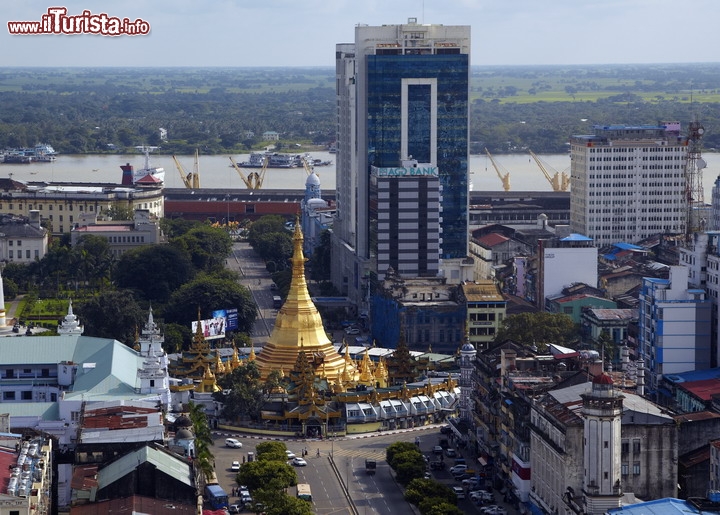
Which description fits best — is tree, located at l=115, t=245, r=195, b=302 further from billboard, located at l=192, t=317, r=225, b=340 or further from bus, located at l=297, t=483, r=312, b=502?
bus, located at l=297, t=483, r=312, b=502

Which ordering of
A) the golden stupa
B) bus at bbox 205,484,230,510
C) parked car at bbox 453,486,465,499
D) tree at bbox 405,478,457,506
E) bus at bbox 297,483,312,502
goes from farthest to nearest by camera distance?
1. the golden stupa
2. parked car at bbox 453,486,465,499
3. bus at bbox 297,483,312,502
4. bus at bbox 205,484,230,510
5. tree at bbox 405,478,457,506

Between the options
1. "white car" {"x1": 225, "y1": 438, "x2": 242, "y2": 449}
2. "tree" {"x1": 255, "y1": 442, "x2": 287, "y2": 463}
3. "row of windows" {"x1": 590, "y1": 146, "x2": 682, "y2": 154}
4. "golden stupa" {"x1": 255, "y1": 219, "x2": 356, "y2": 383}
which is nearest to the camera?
"tree" {"x1": 255, "y1": 442, "x2": 287, "y2": 463}

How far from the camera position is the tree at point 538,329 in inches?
3145

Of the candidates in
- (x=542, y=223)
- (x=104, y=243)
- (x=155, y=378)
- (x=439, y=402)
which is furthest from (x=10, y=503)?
(x=542, y=223)

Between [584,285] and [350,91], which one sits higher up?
[350,91]

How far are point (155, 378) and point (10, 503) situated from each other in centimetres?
1773

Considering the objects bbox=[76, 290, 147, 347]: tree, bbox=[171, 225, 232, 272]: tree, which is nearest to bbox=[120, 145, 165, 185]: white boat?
bbox=[171, 225, 232, 272]: tree

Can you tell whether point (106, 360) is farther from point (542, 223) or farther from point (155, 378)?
point (542, 223)

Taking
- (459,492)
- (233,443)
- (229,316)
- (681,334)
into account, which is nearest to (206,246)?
(229,316)

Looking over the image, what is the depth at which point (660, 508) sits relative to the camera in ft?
160

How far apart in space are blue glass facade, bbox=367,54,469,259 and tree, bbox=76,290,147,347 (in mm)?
17874

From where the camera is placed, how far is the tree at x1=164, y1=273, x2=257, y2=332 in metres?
89.5

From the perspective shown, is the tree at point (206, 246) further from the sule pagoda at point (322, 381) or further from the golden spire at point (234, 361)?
the sule pagoda at point (322, 381)

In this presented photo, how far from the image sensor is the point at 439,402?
236 ft
